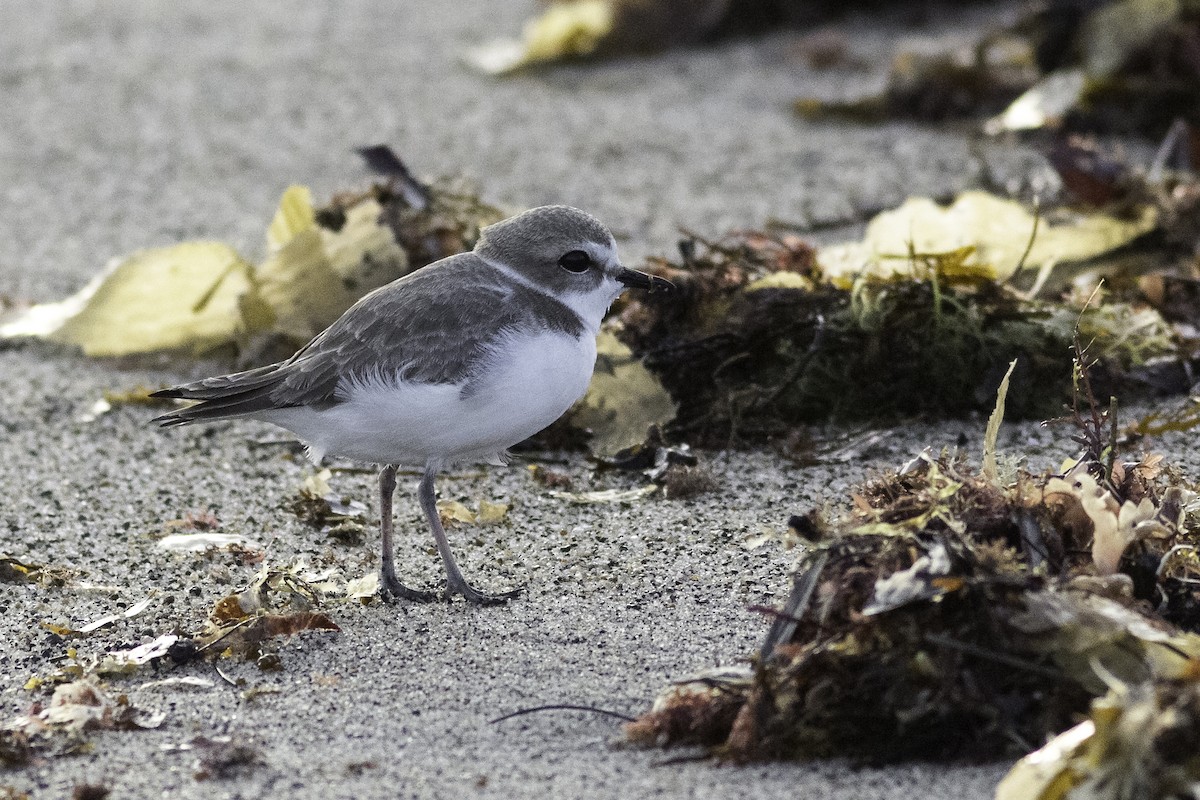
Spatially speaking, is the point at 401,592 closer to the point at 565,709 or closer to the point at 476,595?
the point at 476,595

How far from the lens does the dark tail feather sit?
453 centimetres

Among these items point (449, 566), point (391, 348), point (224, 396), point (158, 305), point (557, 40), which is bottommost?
point (449, 566)

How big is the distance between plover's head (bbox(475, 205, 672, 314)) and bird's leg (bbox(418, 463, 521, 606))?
2.38 feet

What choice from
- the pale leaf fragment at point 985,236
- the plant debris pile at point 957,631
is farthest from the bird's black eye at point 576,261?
the plant debris pile at point 957,631

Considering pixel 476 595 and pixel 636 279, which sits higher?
pixel 636 279

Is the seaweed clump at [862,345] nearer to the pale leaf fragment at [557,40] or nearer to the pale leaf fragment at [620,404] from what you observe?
the pale leaf fragment at [620,404]

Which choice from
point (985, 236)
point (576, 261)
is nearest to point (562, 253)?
point (576, 261)

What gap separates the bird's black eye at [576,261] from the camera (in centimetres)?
474

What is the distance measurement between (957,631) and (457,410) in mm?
1766

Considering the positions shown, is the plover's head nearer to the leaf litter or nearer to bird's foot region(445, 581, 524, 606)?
bird's foot region(445, 581, 524, 606)

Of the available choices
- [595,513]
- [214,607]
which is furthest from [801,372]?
[214,607]

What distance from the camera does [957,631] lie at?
315 cm

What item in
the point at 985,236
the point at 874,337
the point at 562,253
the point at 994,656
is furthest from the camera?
the point at 985,236

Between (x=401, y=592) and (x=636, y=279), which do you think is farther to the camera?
(x=636, y=279)
